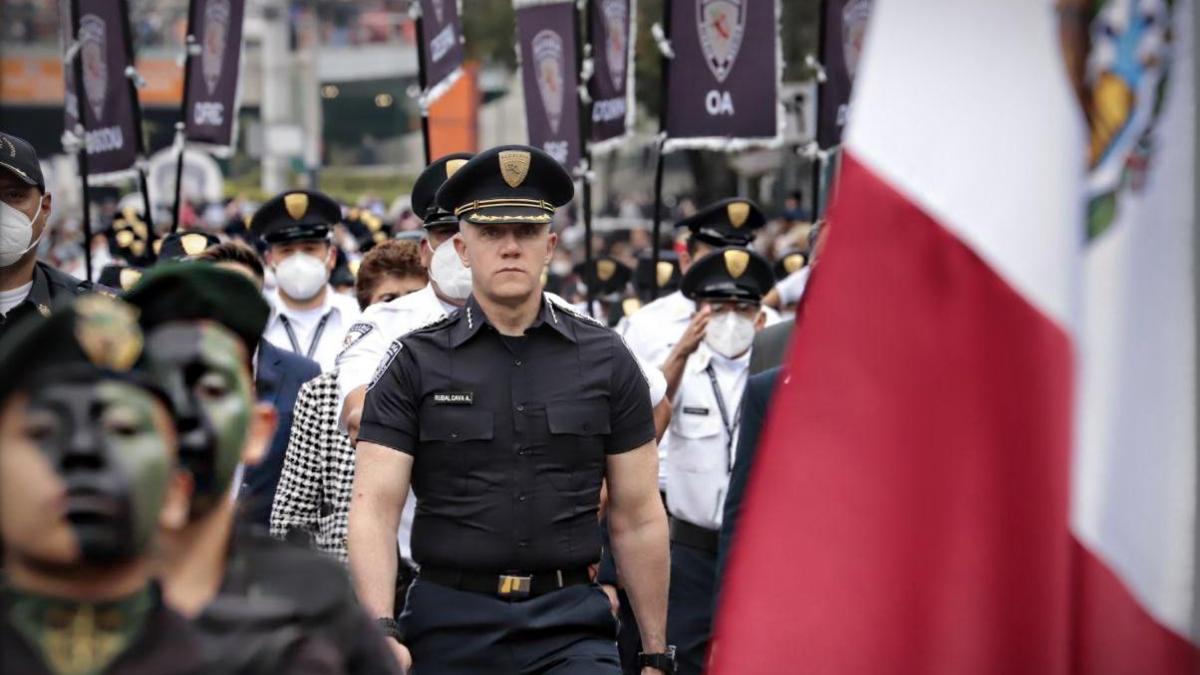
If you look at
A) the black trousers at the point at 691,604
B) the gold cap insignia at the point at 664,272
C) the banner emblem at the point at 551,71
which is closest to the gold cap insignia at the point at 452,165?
the black trousers at the point at 691,604

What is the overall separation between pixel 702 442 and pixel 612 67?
14.9 feet

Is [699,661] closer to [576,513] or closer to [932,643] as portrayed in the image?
[576,513]

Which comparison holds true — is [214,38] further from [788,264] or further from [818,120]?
[788,264]

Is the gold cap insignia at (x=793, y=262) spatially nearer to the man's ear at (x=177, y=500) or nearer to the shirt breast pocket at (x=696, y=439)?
the shirt breast pocket at (x=696, y=439)

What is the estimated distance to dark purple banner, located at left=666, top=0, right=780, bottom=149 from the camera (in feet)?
39.4

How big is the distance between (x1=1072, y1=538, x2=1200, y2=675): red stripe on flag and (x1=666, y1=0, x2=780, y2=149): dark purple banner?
30.1ft

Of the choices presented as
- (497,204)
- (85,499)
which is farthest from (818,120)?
(85,499)

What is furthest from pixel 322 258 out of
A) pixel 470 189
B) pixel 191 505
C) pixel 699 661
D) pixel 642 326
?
pixel 191 505

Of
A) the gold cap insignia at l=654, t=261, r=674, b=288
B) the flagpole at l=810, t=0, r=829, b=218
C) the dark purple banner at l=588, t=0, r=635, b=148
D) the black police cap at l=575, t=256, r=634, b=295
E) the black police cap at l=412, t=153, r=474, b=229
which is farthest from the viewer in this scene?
the black police cap at l=575, t=256, r=634, b=295

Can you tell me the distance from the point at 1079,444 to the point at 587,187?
10.1 metres

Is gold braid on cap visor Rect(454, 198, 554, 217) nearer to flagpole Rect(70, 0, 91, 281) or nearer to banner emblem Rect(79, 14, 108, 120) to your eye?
flagpole Rect(70, 0, 91, 281)

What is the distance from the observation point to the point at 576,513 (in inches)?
223

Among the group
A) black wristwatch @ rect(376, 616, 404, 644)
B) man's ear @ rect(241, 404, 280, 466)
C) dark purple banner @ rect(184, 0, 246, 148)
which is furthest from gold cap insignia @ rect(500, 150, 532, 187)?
dark purple banner @ rect(184, 0, 246, 148)

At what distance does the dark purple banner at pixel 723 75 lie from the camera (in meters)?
12.0
